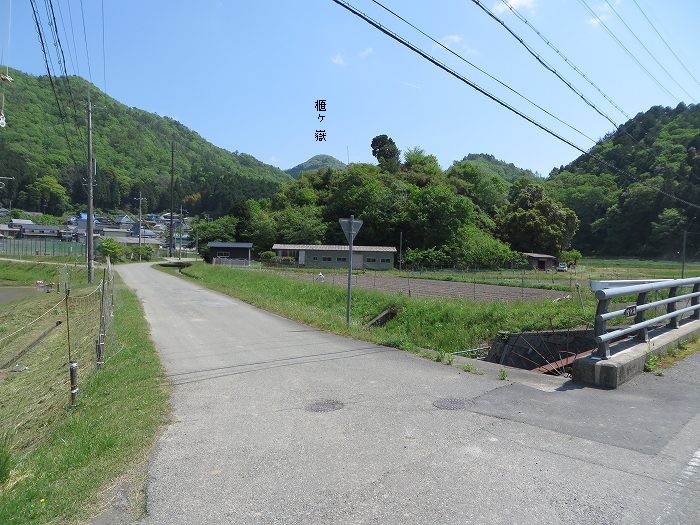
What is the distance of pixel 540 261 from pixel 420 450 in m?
76.7

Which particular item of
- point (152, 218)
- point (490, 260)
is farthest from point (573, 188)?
point (152, 218)

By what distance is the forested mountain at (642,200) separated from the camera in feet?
199

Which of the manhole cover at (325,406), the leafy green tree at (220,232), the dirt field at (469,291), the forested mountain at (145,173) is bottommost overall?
the dirt field at (469,291)

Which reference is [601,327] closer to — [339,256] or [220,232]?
[339,256]

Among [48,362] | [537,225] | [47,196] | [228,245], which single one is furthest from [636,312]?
[47,196]

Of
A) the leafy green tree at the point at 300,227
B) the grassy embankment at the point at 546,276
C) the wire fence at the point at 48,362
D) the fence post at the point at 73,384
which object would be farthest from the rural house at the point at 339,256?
the fence post at the point at 73,384

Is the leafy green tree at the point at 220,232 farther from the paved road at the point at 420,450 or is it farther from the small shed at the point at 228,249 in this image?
the paved road at the point at 420,450

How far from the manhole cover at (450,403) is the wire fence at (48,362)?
5159mm

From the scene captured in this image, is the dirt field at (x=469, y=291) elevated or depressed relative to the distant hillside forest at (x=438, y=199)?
depressed

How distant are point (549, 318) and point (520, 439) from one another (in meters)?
9.68

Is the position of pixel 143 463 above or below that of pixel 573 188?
below

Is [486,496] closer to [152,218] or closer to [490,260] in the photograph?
[490,260]

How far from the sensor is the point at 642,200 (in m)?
92.9

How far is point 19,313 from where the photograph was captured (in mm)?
23766
